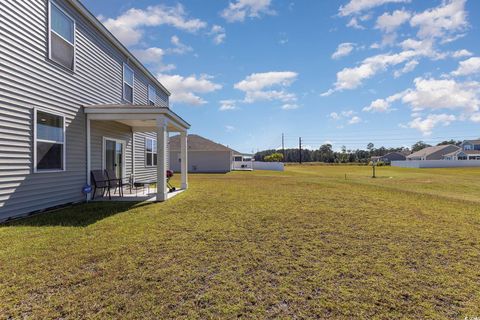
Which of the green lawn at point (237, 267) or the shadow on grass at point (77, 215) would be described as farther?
the shadow on grass at point (77, 215)

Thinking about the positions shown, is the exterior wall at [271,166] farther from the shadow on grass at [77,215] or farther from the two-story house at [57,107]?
the shadow on grass at [77,215]

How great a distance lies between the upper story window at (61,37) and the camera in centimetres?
688

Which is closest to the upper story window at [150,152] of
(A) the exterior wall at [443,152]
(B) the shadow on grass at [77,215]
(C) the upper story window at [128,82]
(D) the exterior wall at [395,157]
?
(C) the upper story window at [128,82]

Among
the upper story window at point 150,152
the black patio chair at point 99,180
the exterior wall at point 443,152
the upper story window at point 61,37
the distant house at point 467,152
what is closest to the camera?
the upper story window at point 61,37

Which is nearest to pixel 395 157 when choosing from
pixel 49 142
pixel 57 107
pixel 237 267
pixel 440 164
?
pixel 440 164

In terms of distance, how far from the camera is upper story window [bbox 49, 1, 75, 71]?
271 inches

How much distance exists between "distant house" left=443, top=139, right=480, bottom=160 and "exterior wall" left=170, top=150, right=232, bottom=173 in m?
55.4

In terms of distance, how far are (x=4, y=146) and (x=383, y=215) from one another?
8920 mm

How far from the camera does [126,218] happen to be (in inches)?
244

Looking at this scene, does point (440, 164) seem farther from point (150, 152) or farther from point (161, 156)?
point (161, 156)

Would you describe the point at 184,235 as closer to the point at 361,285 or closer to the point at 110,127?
the point at 361,285

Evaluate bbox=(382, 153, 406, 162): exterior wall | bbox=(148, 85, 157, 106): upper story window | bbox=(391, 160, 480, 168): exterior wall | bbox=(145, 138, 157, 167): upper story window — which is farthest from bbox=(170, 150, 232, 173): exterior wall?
bbox=(382, 153, 406, 162): exterior wall

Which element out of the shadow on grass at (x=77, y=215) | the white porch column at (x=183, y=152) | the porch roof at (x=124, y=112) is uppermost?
the porch roof at (x=124, y=112)

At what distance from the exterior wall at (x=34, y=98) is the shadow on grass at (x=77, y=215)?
0.38 meters
